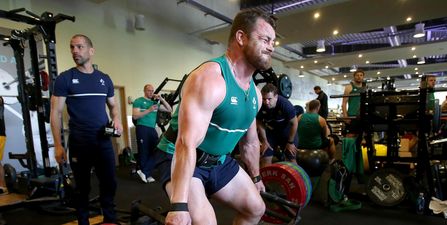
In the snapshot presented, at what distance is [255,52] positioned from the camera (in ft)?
4.05

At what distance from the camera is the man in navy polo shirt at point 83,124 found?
2068 mm

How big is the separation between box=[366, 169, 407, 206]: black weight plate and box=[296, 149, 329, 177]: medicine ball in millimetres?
554

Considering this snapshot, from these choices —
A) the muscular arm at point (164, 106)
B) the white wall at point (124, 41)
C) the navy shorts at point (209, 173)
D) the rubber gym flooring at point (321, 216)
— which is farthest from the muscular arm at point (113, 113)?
the white wall at point (124, 41)

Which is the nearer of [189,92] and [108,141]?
[189,92]

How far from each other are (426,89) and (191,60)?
6015 millimetres

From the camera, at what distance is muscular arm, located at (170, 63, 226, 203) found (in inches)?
38.9

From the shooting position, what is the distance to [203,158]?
1.32m

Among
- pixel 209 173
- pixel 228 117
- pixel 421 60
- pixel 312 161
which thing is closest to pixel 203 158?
pixel 209 173

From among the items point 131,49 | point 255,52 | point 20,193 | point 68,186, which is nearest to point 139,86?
point 131,49

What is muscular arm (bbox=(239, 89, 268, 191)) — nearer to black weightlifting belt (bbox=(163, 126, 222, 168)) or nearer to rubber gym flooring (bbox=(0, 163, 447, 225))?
black weightlifting belt (bbox=(163, 126, 222, 168))

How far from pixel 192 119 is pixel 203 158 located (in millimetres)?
345

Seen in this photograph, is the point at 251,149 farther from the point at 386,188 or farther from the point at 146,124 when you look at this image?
the point at 146,124

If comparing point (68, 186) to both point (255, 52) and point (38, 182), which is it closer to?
point (38, 182)

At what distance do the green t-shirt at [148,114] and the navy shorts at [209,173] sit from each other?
121 inches
